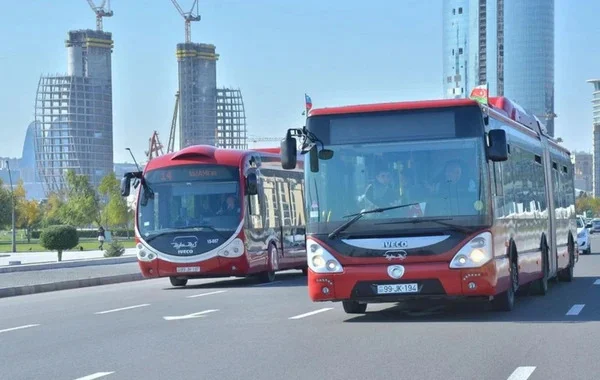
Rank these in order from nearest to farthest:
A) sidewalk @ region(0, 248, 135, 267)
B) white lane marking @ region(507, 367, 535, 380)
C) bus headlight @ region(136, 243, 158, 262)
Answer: white lane marking @ region(507, 367, 535, 380), bus headlight @ region(136, 243, 158, 262), sidewalk @ region(0, 248, 135, 267)

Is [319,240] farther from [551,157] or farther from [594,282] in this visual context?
[594,282]

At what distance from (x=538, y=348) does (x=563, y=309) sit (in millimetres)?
5492

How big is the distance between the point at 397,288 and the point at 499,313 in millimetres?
2201

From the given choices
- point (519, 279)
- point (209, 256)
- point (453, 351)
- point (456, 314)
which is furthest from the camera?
point (209, 256)

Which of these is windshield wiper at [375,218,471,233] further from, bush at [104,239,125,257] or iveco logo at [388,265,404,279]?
bush at [104,239,125,257]

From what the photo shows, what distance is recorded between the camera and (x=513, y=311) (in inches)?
677

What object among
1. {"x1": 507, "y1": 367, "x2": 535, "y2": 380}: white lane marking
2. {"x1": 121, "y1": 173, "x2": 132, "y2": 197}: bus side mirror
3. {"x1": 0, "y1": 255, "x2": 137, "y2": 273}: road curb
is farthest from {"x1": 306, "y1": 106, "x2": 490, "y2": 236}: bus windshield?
{"x1": 0, "y1": 255, "x2": 137, "y2": 273}: road curb

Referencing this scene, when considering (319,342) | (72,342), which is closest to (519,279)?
(319,342)

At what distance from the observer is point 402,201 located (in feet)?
50.2

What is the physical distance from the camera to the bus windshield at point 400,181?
1526 centimetres

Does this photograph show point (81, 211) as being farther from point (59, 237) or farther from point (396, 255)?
point (396, 255)

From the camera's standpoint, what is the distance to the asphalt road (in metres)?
10.7

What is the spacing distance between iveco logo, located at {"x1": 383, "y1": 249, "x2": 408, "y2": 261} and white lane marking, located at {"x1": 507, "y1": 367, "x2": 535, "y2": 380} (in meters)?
4.72

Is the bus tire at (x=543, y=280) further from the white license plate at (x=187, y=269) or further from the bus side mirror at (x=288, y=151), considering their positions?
the white license plate at (x=187, y=269)
